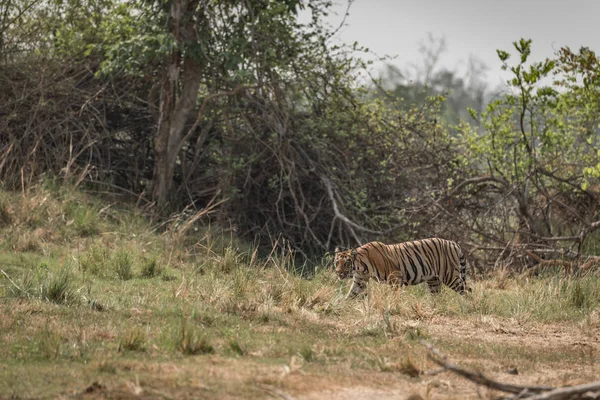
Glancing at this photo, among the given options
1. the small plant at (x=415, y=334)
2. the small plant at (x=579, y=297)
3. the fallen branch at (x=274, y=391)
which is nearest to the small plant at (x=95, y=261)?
Answer: the small plant at (x=415, y=334)

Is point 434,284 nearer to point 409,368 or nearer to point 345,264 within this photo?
point 345,264

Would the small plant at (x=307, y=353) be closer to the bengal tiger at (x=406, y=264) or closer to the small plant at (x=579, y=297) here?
the bengal tiger at (x=406, y=264)

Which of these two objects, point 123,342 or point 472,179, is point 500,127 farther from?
point 123,342

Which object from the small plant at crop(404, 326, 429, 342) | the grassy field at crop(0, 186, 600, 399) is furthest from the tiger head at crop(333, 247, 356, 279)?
the small plant at crop(404, 326, 429, 342)

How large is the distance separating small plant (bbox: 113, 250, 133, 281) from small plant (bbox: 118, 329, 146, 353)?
4.07 meters

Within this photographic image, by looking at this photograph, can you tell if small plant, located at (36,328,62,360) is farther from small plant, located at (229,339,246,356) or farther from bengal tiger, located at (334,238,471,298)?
bengal tiger, located at (334,238,471,298)

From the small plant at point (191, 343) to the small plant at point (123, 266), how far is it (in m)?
4.18

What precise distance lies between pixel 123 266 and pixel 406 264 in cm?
385

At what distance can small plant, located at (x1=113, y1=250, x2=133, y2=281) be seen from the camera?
10.8 m

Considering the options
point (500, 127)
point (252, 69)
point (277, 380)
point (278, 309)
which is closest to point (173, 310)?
point (278, 309)

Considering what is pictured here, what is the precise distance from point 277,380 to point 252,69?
9.31 m

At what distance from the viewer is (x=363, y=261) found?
10.5m

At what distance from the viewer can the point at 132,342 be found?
659 cm

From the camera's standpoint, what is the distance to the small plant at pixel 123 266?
10758 millimetres
